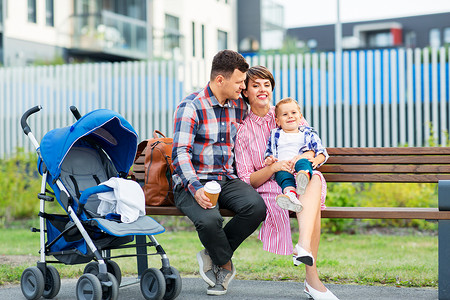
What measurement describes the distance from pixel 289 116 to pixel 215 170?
2.11 ft

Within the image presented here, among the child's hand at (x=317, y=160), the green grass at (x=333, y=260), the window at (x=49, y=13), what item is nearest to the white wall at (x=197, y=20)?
the window at (x=49, y=13)

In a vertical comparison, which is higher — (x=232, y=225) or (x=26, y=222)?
(x=232, y=225)

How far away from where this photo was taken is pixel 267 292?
443 centimetres

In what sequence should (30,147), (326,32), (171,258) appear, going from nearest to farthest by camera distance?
(171,258)
(30,147)
(326,32)

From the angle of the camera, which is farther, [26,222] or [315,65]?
[315,65]

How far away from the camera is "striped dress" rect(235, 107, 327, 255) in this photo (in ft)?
13.9

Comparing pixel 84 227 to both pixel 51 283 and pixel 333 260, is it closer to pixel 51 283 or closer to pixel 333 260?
pixel 51 283

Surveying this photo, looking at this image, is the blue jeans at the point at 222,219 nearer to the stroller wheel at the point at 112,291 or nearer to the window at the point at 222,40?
the stroller wheel at the point at 112,291

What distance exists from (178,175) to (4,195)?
5.87 m

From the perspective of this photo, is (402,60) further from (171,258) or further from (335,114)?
(171,258)

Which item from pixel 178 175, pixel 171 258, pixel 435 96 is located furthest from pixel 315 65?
pixel 178 175

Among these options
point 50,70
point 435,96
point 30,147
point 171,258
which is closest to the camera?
point 171,258

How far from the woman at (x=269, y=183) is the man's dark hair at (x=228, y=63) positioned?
0.20m

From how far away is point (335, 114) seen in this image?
1216cm
